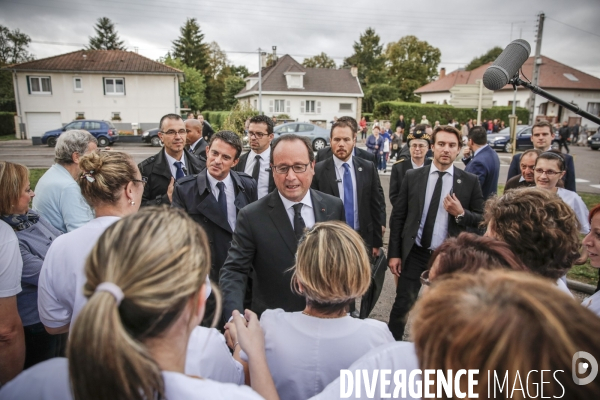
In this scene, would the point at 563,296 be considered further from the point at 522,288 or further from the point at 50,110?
the point at 50,110

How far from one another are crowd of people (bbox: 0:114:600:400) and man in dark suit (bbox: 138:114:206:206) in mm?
813

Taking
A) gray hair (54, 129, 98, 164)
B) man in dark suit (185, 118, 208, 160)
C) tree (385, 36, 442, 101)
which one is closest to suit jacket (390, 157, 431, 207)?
man in dark suit (185, 118, 208, 160)

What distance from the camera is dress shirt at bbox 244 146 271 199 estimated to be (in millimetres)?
5152

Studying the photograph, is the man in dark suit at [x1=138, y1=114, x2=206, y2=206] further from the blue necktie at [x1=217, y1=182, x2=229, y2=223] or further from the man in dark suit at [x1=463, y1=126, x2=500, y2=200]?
the man in dark suit at [x1=463, y1=126, x2=500, y2=200]

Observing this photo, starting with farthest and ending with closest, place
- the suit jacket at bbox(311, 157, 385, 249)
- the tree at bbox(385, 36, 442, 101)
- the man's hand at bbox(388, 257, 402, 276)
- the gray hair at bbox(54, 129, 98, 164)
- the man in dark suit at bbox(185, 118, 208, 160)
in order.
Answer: the tree at bbox(385, 36, 442, 101), the man in dark suit at bbox(185, 118, 208, 160), the suit jacket at bbox(311, 157, 385, 249), the man's hand at bbox(388, 257, 402, 276), the gray hair at bbox(54, 129, 98, 164)

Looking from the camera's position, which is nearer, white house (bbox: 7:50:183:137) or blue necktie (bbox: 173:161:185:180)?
blue necktie (bbox: 173:161:185:180)

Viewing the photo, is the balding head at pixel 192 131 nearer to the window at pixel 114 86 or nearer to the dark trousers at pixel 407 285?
the dark trousers at pixel 407 285

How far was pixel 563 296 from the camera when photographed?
83 cm

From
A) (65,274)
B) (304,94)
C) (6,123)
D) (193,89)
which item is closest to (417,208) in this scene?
(65,274)

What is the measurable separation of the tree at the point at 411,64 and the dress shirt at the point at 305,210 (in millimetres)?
63016

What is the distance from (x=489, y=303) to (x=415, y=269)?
→ 10.4ft

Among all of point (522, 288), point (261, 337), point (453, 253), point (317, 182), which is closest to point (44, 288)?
point (261, 337)

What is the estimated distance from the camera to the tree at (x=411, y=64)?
61844mm

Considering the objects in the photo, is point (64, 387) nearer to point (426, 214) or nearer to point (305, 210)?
point (305, 210)
